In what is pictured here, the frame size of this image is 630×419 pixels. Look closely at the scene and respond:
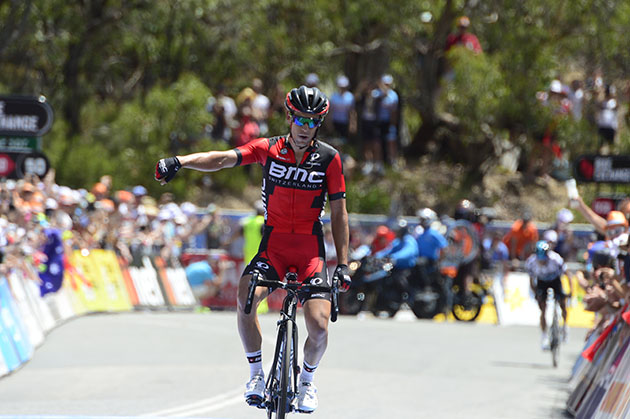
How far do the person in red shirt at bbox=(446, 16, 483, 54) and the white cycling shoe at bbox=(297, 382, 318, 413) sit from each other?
21605mm

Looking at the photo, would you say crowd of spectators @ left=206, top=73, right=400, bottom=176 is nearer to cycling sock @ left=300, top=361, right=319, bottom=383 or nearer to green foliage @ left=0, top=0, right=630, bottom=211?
green foliage @ left=0, top=0, right=630, bottom=211

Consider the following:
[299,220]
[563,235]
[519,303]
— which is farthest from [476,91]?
[299,220]

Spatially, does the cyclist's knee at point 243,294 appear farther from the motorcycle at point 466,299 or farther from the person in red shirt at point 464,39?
the person in red shirt at point 464,39

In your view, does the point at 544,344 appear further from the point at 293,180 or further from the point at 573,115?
the point at 573,115

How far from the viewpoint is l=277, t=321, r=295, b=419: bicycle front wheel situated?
7801mm

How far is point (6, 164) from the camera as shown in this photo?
17.7 m

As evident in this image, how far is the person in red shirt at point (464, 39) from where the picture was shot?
95.3ft

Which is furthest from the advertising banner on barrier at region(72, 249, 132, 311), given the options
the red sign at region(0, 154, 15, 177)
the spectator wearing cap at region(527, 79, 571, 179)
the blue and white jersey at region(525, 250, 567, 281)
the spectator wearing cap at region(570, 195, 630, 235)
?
the spectator wearing cap at region(527, 79, 571, 179)

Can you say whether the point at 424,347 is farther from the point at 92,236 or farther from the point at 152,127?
the point at 152,127

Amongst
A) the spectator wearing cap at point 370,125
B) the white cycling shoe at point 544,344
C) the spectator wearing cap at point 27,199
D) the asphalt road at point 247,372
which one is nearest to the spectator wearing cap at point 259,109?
the spectator wearing cap at point 370,125

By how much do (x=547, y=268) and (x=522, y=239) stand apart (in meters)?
6.72

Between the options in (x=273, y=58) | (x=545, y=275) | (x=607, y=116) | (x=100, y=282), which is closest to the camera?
(x=545, y=275)

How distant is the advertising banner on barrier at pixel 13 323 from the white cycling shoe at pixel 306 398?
5.42m

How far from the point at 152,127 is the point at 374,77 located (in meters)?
6.18
